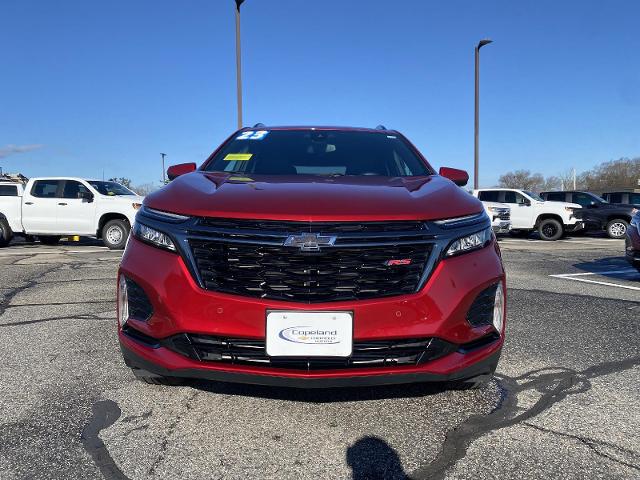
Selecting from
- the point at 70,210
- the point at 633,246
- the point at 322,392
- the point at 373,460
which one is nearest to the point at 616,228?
the point at 633,246

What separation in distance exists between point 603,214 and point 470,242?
18.0 meters

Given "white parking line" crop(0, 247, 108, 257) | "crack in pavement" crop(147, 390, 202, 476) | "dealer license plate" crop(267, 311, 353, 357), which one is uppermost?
"dealer license plate" crop(267, 311, 353, 357)

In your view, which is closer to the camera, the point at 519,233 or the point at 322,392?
the point at 322,392

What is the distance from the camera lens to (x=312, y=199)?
8.18ft

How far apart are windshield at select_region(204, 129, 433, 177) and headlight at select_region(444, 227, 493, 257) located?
40.5 inches

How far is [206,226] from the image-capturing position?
2381 millimetres

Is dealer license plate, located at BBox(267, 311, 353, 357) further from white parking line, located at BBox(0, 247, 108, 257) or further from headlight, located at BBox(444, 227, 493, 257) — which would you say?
white parking line, located at BBox(0, 247, 108, 257)

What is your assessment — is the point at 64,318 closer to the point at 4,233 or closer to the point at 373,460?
the point at 373,460

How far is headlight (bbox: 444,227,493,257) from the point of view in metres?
2.41

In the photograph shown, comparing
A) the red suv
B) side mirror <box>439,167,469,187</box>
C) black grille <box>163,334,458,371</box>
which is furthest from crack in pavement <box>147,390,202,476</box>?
side mirror <box>439,167,469,187</box>

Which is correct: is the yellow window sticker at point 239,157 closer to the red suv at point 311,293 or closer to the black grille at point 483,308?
the red suv at point 311,293

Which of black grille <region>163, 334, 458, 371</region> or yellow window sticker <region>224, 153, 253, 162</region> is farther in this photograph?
yellow window sticker <region>224, 153, 253, 162</region>

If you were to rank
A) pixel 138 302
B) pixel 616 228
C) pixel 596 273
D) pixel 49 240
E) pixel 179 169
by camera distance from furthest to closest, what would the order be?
pixel 616 228 → pixel 49 240 → pixel 596 273 → pixel 179 169 → pixel 138 302

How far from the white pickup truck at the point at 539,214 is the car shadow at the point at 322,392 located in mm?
15330
